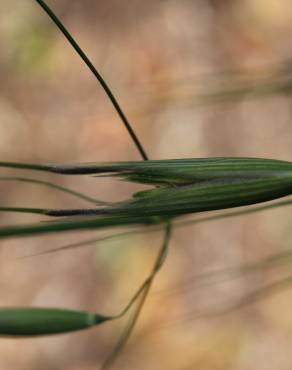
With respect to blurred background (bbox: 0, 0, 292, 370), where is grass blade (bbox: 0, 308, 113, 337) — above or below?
below

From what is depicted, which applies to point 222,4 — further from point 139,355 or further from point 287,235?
point 139,355

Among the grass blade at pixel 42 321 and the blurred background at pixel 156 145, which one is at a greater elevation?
the blurred background at pixel 156 145

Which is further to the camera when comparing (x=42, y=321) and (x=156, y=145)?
(x=156, y=145)

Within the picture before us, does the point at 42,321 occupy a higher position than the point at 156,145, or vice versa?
the point at 156,145

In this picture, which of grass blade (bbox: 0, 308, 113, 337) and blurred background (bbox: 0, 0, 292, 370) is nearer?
grass blade (bbox: 0, 308, 113, 337)

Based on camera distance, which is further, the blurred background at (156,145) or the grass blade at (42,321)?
the blurred background at (156,145)

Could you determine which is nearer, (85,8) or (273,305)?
(273,305)

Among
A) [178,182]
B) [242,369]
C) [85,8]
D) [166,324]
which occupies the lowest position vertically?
[178,182]

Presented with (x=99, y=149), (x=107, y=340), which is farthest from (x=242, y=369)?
(x=99, y=149)
